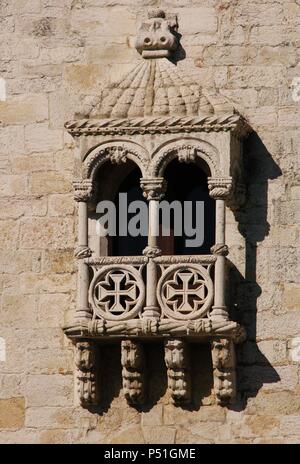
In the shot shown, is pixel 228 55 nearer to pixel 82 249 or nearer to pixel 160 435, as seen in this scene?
pixel 82 249

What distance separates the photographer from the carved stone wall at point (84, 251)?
21422 millimetres

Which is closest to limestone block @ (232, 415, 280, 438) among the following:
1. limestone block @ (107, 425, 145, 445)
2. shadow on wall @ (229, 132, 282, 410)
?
shadow on wall @ (229, 132, 282, 410)

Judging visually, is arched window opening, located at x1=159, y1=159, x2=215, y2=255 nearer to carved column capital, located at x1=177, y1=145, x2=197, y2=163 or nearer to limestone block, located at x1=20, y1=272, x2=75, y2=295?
carved column capital, located at x1=177, y1=145, x2=197, y2=163

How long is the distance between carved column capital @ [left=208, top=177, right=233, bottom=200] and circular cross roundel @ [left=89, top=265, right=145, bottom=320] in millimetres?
854

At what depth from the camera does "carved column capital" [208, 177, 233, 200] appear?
21.3 metres

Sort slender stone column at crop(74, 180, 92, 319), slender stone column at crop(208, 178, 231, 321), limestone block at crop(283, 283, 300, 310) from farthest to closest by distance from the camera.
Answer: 1. limestone block at crop(283, 283, 300, 310)
2. slender stone column at crop(74, 180, 92, 319)
3. slender stone column at crop(208, 178, 231, 321)

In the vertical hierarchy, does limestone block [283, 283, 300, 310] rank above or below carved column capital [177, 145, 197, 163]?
below

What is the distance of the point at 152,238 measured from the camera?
2139 cm

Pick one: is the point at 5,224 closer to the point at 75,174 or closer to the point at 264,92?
the point at 75,174

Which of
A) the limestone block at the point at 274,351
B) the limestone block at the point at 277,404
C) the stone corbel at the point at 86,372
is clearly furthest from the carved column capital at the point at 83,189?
the limestone block at the point at 277,404

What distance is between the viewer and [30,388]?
21.8m

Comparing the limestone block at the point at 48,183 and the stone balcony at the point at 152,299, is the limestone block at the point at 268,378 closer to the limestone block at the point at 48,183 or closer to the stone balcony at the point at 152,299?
the stone balcony at the point at 152,299

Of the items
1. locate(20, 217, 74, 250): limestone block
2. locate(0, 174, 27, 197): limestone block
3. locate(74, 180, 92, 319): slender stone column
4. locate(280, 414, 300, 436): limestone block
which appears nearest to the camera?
locate(280, 414, 300, 436): limestone block

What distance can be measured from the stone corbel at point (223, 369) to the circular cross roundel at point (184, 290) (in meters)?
0.33
